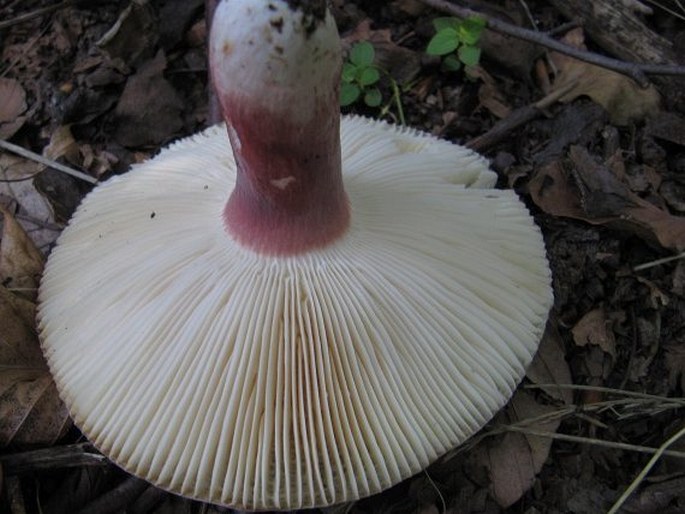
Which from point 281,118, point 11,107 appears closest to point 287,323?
point 281,118

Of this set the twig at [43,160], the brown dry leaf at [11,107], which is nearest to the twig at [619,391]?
the twig at [43,160]

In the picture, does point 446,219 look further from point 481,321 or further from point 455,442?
point 455,442

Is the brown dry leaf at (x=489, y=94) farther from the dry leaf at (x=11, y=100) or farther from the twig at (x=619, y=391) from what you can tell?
the dry leaf at (x=11, y=100)

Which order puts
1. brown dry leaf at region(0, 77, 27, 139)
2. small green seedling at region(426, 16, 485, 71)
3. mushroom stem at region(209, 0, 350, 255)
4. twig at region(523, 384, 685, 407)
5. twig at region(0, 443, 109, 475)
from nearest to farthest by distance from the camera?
mushroom stem at region(209, 0, 350, 255) → twig at region(0, 443, 109, 475) → twig at region(523, 384, 685, 407) → small green seedling at region(426, 16, 485, 71) → brown dry leaf at region(0, 77, 27, 139)

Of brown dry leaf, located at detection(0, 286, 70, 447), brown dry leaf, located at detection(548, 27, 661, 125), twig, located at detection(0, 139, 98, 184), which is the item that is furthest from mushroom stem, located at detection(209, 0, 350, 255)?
brown dry leaf, located at detection(548, 27, 661, 125)

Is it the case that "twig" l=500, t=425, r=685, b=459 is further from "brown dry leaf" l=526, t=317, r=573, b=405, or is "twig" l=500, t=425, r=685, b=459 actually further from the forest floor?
"brown dry leaf" l=526, t=317, r=573, b=405

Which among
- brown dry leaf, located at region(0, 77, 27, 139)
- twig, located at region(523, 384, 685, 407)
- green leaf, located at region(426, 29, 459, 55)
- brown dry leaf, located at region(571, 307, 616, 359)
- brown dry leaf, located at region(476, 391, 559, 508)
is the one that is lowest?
brown dry leaf, located at region(476, 391, 559, 508)

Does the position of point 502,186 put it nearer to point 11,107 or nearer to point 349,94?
point 349,94

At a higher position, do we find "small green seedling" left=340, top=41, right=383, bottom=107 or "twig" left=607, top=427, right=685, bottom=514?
"small green seedling" left=340, top=41, right=383, bottom=107
